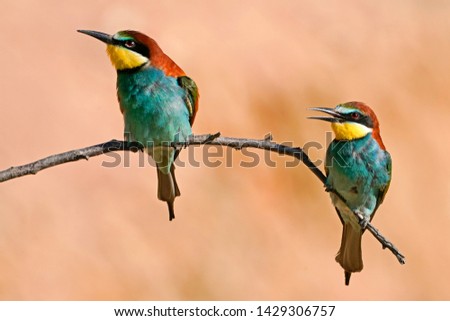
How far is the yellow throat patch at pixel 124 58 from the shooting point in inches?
97.0

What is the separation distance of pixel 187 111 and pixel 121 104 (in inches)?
10.2

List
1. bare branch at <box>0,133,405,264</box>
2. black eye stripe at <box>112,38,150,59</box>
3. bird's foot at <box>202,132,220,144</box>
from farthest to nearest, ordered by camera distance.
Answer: black eye stripe at <box>112,38,150,59</box>, bird's foot at <box>202,132,220,144</box>, bare branch at <box>0,133,405,264</box>

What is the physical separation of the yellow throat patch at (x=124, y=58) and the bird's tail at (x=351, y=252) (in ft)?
3.32

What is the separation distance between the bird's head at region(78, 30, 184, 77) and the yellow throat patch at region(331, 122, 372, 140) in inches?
26.4

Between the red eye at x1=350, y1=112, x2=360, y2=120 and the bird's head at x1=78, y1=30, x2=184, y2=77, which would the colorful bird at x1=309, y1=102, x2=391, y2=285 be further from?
the bird's head at x1=78, y1=30, x2=184, y2=77

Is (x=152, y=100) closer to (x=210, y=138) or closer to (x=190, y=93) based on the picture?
(x=190, y=93)

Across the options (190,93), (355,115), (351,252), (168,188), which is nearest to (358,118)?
(355,115)

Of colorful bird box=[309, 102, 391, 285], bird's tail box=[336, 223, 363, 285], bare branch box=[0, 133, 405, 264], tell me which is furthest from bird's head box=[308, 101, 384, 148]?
bare branch box=[0, 133, 405, 264]

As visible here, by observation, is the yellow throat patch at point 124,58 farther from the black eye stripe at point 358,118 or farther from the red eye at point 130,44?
the black eye stripe at point 358,118

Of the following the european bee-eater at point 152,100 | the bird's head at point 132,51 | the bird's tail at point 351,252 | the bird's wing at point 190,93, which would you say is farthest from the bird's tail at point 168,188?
the bird's tail at point 351,252

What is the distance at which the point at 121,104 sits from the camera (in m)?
2.60

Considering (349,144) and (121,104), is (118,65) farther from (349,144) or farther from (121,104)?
(349,144)

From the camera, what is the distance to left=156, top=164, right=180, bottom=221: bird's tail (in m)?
2.51
